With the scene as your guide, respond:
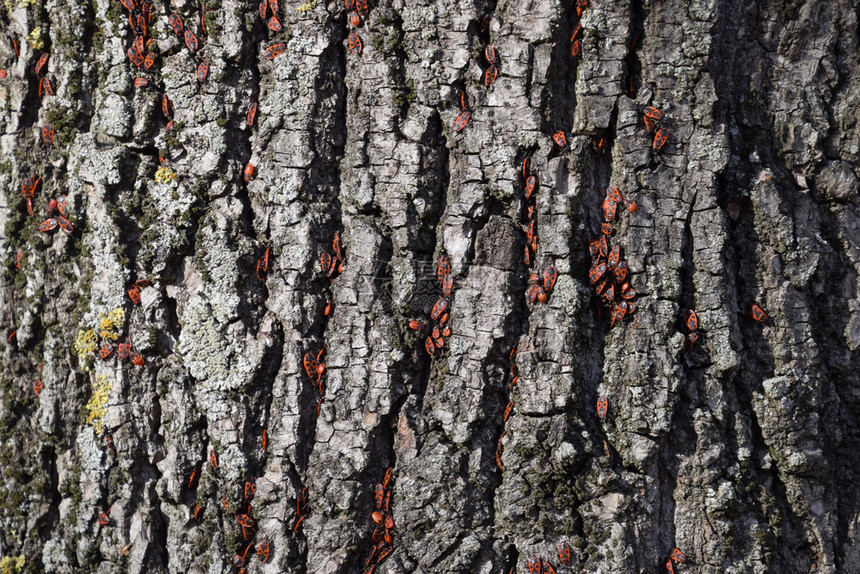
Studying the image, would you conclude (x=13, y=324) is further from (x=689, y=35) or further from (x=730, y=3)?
(x=730, y=3)

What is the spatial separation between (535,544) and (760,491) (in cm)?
85

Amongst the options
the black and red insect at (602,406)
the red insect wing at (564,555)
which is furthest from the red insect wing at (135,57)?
the red insect wing at (564,555)

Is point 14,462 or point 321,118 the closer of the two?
point 321,118

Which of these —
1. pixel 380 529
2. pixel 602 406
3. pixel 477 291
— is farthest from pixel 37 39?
pixel 602 406

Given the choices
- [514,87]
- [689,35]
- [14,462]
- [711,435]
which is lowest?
[14,462]

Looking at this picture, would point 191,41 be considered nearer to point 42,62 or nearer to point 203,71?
point 203,71

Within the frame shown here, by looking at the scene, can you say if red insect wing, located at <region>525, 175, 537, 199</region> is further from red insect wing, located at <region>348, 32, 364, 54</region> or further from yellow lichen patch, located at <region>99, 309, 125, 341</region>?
yellow lichen patch, located at <region>99, 309, 125, 341</region>

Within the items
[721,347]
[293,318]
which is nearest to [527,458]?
[721,347]

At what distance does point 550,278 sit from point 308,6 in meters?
1.35

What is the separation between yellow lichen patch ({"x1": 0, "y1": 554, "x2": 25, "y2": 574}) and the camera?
2.47 meters

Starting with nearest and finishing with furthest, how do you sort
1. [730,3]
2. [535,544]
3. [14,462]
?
[535,544] < [730,3] < [14,462]

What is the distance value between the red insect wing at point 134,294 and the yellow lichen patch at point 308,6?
123 cm

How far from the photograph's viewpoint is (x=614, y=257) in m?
2.19

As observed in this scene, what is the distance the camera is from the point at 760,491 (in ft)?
7.20
